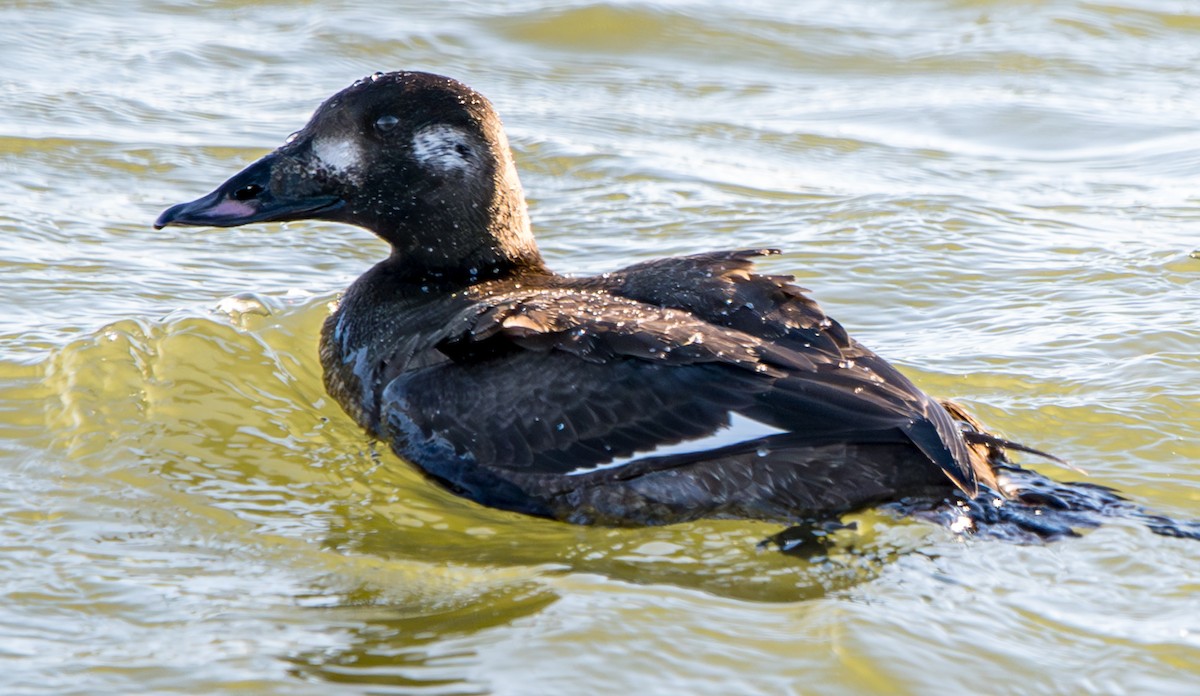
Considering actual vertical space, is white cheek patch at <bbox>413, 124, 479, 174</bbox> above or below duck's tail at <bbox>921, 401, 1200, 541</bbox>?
above

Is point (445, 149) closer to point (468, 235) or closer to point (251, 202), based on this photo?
point (468, 235)

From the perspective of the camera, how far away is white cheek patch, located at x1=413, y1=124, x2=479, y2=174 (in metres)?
4.84

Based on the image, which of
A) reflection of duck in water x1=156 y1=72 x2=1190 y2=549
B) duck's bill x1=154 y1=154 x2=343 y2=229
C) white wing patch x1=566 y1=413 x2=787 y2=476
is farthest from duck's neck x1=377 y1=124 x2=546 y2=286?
white wing patch x1=566 y1=413 x2=787 y2=476

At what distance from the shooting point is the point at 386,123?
15.9ft

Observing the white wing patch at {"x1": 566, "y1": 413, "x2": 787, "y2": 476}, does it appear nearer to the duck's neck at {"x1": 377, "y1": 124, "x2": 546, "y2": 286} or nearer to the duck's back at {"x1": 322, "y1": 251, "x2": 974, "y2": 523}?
the duck's back at {"x1": 322, "y1": 251, "x2": 974, "y2": 523}

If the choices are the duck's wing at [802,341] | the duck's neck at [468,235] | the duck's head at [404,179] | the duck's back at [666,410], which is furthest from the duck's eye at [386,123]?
the duck's wing at [802,341]

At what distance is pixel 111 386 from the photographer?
4.98 metres

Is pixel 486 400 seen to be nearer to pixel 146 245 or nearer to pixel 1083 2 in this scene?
pixel 146 245

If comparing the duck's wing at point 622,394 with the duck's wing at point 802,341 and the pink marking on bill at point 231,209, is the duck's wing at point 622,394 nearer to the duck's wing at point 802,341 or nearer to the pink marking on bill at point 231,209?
the duck's wing at point 802,341

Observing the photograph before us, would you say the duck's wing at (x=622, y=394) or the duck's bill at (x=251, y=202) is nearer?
the duck's wing at (x=622, y=394)

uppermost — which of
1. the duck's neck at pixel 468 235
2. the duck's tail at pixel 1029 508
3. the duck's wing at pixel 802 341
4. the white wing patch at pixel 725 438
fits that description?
the duck's neck at pixel 468 235

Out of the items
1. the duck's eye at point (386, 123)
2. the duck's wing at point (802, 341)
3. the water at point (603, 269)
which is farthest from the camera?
the duck's eye at point (386, 123)

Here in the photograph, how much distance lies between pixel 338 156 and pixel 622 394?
4.62 ft

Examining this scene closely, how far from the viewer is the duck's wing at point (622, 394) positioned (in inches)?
157
